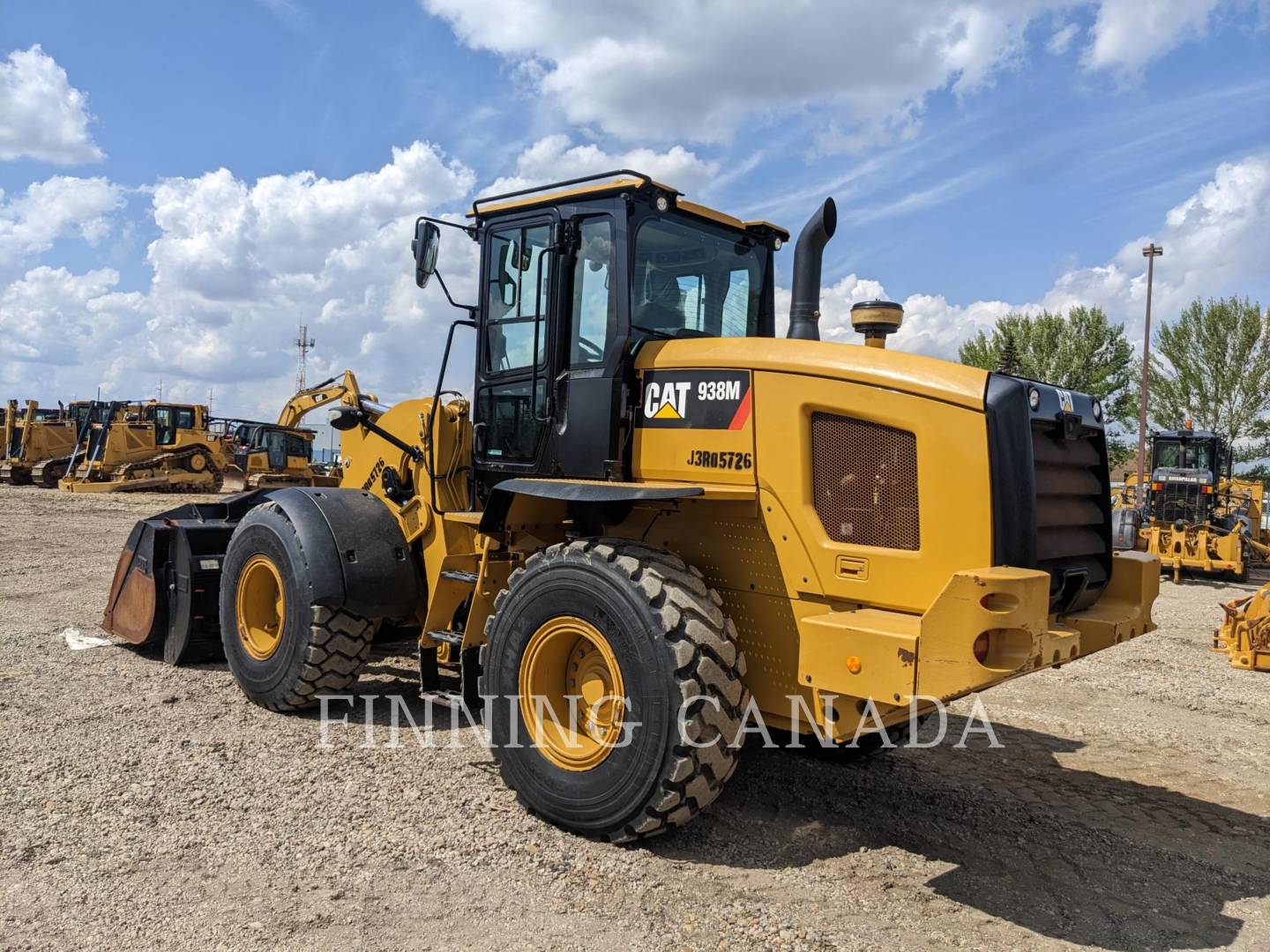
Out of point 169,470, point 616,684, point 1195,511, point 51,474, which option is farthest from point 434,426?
point 51,474

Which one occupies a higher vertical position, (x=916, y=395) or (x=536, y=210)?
(x=536, y=210)

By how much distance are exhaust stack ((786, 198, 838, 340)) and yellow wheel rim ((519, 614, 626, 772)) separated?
188cm

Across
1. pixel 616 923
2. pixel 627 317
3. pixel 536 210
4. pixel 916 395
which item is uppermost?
pixel 536 210

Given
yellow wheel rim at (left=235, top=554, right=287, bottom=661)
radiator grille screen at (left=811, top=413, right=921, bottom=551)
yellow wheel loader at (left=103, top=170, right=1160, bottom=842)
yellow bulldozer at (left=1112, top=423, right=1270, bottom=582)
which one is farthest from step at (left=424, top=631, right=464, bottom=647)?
yellow bulldozer at (left=1112, top=423, right=1270, bottom=582)

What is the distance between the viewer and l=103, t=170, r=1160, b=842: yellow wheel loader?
3.89 m

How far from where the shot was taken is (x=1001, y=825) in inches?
192

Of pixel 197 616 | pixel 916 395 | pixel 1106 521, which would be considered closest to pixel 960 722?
pixel 1106 521

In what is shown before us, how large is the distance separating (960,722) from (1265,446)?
1366 inches

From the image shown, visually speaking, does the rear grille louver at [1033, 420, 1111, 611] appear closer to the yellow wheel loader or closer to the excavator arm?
the yellow wheel loader

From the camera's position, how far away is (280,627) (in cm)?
621

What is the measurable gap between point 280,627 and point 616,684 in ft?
9.35

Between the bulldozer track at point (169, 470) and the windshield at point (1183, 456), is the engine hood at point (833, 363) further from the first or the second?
the bulldozer track at point (169, 470)

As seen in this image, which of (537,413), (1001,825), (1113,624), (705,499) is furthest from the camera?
(537,413)

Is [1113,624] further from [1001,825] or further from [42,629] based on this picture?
[42,629]
